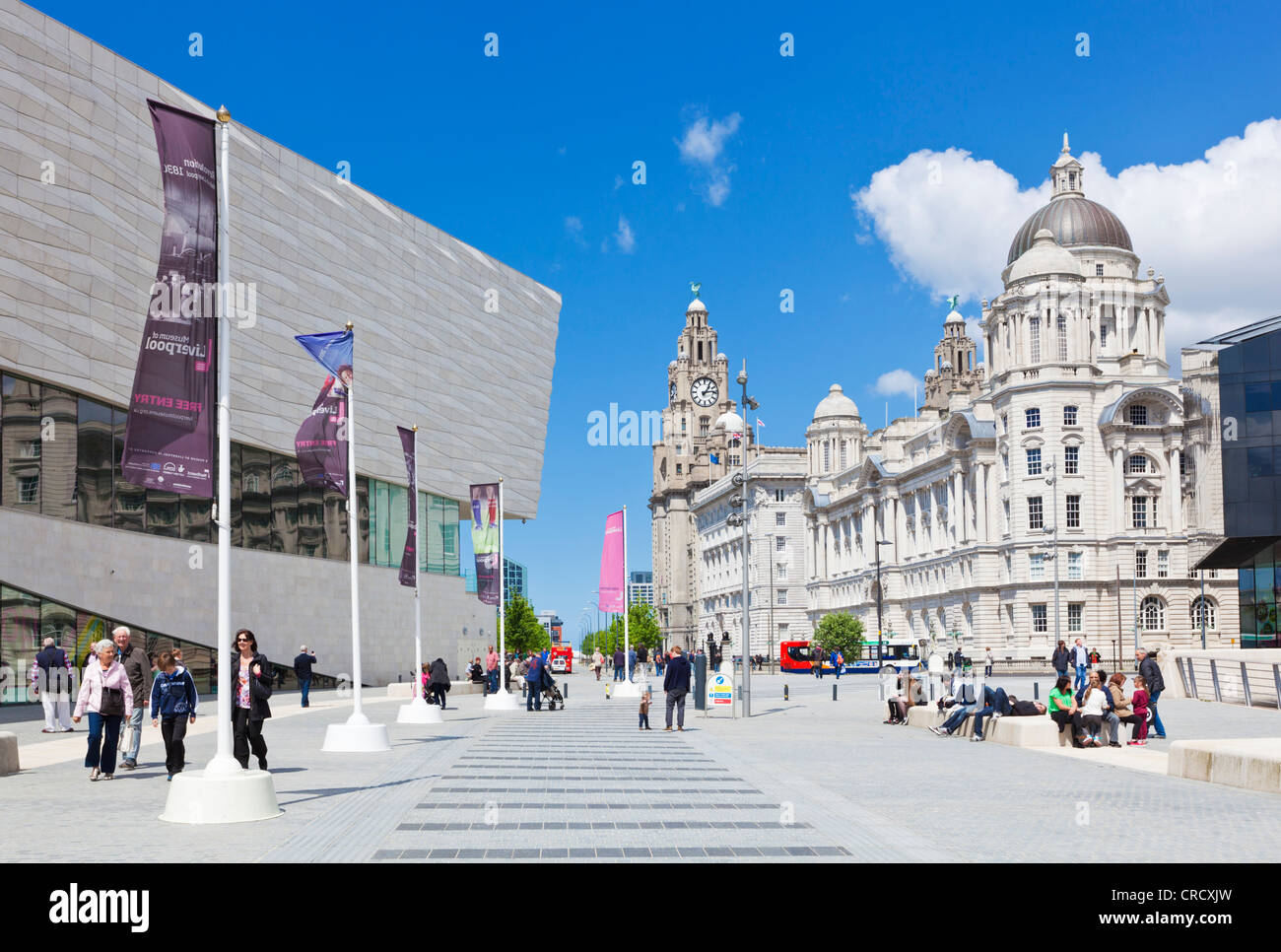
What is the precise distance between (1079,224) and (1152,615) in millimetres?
32327

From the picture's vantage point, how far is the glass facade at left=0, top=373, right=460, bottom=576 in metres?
33.6

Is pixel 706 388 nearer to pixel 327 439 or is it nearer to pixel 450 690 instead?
pixel 450 690

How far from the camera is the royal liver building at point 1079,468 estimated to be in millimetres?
83375

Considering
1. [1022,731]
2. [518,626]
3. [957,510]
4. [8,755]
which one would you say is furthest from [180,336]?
[518,626]

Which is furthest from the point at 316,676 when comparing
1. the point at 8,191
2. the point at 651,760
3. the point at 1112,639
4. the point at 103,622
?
the point at 1112,639

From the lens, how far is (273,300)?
48594mm

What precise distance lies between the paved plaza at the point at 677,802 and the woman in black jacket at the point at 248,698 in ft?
2.38

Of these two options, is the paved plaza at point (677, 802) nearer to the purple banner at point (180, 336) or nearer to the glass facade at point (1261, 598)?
the purple banner at point (180, 336)

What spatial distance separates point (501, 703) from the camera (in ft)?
116

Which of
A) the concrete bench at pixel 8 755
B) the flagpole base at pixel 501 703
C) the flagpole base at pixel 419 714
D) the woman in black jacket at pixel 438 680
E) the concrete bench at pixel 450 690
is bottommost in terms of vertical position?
the concrete bench at pixel 450 690

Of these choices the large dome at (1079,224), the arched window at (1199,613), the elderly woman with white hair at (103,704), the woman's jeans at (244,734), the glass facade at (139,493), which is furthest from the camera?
the large dome at (1079,224)

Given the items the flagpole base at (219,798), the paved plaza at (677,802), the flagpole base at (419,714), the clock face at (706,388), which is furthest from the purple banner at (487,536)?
the clock face at (706,388)

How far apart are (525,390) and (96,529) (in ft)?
124
